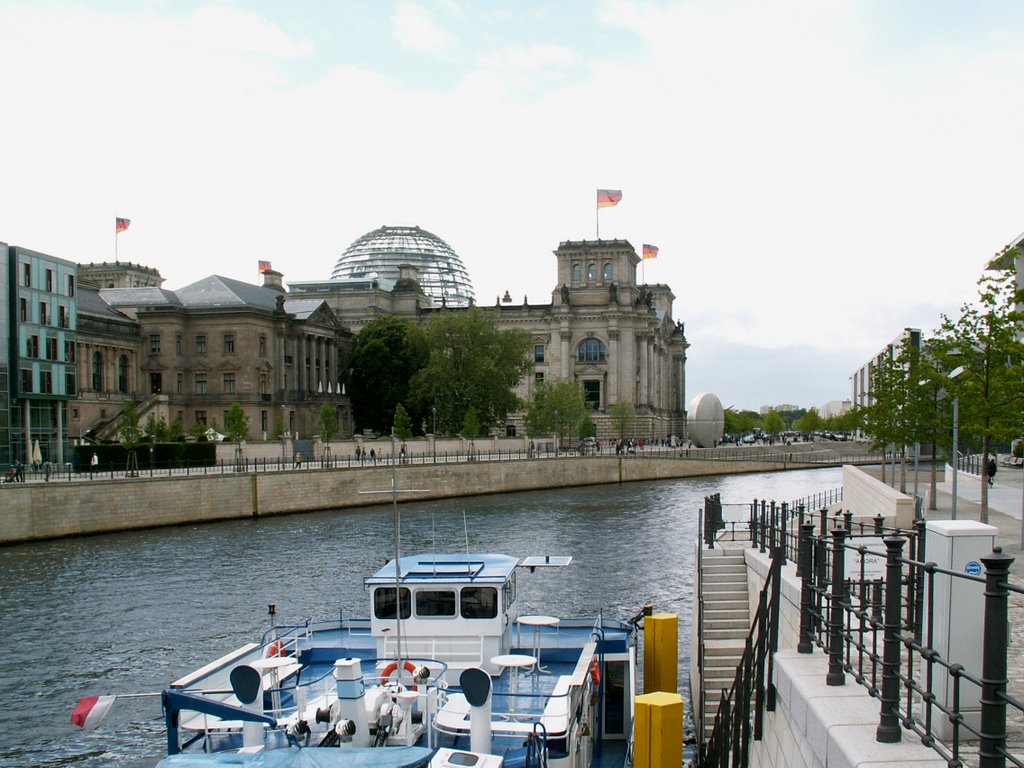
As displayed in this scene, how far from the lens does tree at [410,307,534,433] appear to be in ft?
344

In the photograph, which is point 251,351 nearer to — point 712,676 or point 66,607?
point 66,607

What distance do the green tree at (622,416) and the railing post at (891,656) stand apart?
407ft

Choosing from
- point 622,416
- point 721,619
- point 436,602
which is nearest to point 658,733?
point 436,602

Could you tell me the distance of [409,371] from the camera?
117 m

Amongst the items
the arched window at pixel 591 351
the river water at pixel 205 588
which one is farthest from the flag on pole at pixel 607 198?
the river water at pixel 205 588

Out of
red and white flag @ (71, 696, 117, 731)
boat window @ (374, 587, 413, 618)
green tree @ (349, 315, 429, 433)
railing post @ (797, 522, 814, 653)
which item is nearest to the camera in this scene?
railing post @ (797, 522, 814, 653)

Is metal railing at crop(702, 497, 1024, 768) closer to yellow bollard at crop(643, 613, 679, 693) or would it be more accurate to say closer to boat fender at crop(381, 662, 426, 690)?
boat fender at crop(381, 662, 426, 690)

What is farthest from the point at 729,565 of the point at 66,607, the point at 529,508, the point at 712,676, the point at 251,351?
the point at 251,351

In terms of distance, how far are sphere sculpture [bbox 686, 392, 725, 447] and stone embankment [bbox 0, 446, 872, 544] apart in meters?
46.7

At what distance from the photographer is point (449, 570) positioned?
21484 millimetres

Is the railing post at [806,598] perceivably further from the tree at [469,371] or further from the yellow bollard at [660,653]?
the tree at [469,371]

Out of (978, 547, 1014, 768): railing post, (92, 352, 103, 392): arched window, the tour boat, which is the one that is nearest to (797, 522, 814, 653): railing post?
(978, 547, 1014, 768): railing post

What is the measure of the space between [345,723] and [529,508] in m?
54.6

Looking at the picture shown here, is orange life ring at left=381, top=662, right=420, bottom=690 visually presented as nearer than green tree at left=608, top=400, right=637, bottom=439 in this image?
Yes
